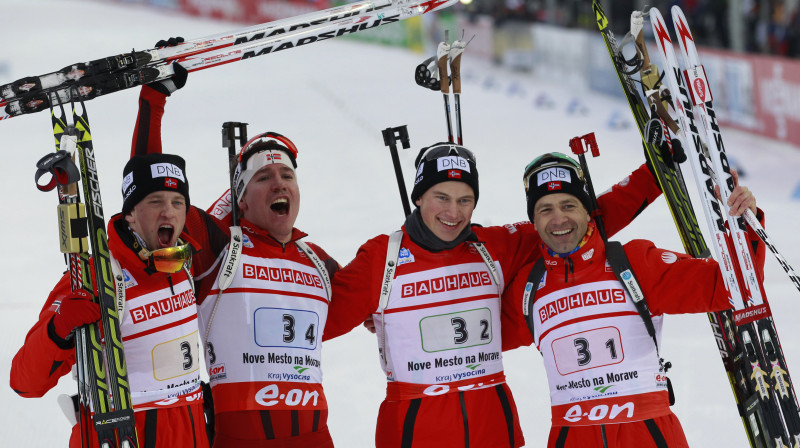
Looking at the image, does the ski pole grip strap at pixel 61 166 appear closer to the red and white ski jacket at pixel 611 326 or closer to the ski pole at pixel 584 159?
the red and white ski jacket at pixel 611 326

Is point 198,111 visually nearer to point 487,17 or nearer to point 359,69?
point 359,69

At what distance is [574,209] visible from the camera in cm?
354

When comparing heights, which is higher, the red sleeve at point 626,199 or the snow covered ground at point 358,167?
the snow covered ground at point 358,167

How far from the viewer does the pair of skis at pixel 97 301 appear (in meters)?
3.10

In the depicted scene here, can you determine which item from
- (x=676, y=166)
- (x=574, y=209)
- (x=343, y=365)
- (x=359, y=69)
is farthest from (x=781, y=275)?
(x=359, y=69)

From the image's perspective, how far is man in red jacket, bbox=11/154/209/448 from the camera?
3.24 metres

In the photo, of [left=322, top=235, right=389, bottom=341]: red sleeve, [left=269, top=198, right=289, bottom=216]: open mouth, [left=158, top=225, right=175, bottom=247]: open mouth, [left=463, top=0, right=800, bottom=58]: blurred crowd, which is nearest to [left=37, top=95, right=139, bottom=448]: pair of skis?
[left=158, top=225, right=175, bottom=247]: open mouth

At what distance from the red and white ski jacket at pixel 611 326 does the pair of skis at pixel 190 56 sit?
1182mm

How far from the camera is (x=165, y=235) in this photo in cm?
338

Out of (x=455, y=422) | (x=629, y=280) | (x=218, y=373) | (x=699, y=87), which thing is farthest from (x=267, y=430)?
(x=699, y=87)

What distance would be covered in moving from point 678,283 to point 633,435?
0.54 metres

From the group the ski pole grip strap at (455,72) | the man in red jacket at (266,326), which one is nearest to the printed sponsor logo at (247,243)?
the man in red jacket at (266,326)

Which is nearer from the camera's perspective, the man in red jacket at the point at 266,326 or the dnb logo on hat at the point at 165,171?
the dnb logo on hat at the point at 165,171

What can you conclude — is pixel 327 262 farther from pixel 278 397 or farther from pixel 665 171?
pixel 665 171
